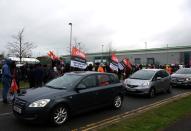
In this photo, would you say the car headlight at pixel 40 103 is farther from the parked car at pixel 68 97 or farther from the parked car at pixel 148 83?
the parked car at pixel 148 83

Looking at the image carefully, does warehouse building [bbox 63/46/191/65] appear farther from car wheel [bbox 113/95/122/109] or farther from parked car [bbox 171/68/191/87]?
car wheel [bbox 113/95/122/109]

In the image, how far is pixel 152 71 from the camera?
602 inches

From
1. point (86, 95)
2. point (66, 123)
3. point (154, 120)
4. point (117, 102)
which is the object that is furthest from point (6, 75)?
point (154, 120)

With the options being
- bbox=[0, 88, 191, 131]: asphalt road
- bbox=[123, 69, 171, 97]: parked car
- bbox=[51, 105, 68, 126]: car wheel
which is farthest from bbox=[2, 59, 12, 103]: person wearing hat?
bbox=[123, 69, 171, 97]: parked car

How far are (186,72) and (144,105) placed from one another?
9.49 m

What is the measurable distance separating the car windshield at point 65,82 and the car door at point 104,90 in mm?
946

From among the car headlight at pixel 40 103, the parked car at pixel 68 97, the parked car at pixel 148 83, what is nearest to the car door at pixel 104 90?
the parked car at pixel 68 97

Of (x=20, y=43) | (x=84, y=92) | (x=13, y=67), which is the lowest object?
(x=84, y=92)

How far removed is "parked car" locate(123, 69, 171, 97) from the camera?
13.9 metres

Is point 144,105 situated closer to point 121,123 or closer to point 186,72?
point 121,123

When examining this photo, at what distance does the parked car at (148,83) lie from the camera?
13867mm

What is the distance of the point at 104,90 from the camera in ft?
32.0

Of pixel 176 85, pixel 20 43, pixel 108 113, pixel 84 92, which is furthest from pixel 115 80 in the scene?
pixel 20 43

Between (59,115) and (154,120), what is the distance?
9.47 ft
